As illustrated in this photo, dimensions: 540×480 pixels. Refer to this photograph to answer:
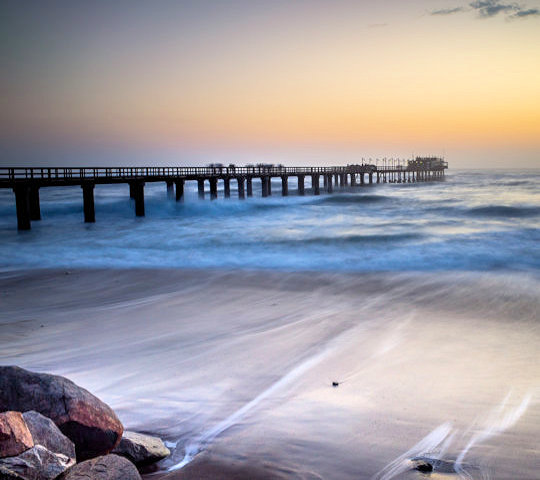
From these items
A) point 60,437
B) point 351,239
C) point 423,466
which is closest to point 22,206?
point 351,239

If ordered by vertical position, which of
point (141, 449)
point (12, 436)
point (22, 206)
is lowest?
point (141, 449)

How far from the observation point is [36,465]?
292cm

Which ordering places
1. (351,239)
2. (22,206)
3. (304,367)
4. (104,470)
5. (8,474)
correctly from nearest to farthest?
(8,474) < (104,470) < (304,367) < (351,239) < (22,206)

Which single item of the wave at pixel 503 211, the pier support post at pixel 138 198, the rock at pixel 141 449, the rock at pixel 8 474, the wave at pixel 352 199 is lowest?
the rock at pixel 141 449

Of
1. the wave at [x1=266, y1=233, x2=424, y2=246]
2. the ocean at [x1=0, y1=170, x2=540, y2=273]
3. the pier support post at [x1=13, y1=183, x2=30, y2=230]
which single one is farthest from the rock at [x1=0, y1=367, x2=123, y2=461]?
the pier support post at [x1=13, y1=183, x2=30, y2=230]

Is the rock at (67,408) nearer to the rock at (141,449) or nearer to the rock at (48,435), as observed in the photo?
the rock at (141,449)

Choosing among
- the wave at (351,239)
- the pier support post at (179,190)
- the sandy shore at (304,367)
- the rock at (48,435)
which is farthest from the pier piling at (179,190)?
the rock at (48,435)

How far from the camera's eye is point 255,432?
4.32 metres

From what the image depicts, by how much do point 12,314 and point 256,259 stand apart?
749cm

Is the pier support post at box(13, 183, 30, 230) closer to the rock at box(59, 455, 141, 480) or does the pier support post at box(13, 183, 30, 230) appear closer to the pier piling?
the pier piling

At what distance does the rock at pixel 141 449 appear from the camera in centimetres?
372

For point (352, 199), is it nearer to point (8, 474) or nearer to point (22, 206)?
point (22, 206)

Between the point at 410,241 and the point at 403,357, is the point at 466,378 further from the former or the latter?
the point at 410,241

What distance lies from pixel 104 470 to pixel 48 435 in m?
0.45
